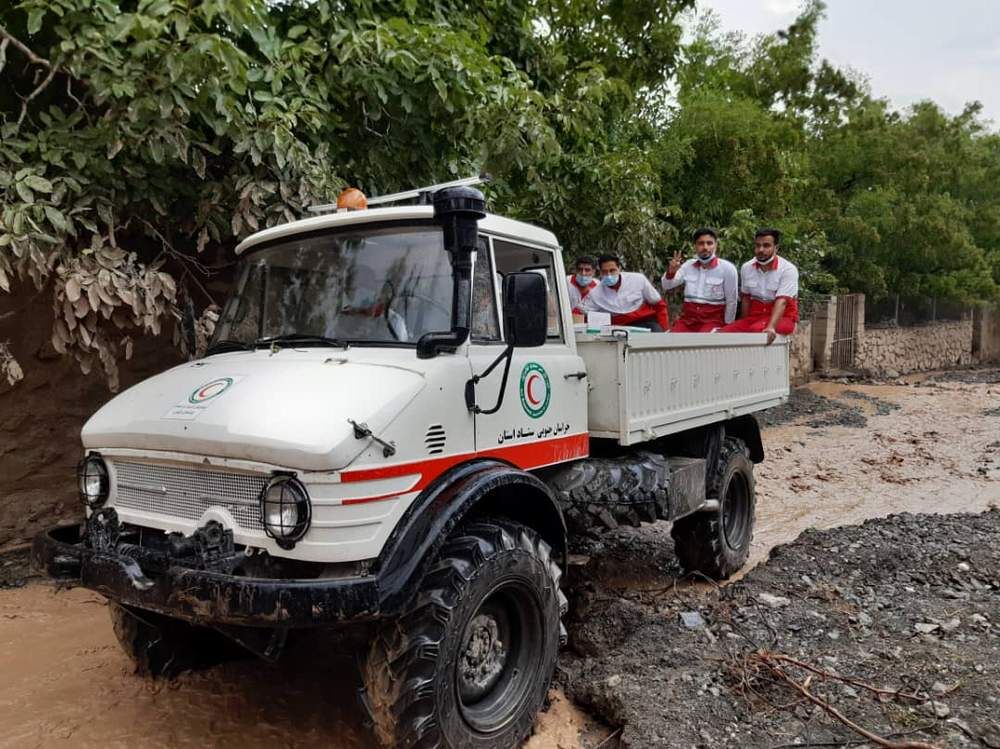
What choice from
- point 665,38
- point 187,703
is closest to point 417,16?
point 665,38

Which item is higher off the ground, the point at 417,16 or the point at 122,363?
the point at 417,16

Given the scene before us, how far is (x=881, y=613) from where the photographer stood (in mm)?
4418

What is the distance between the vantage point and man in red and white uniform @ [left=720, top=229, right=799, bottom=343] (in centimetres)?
645

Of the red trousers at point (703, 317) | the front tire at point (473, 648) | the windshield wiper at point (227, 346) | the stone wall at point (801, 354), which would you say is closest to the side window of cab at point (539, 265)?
the front tire at point (473, 648)

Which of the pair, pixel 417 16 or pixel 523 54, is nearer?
pixel 417 16

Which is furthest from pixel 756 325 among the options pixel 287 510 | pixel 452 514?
pixel 287 510

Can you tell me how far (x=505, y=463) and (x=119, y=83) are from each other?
298 centimetres

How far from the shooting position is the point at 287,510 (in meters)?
2.67

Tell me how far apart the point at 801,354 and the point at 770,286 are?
1093 cm

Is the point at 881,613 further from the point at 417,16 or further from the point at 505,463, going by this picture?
the point at 417,16

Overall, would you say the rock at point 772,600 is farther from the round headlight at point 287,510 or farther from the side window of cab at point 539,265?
the round headlight at point 287,510

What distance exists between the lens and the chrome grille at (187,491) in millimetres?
2801

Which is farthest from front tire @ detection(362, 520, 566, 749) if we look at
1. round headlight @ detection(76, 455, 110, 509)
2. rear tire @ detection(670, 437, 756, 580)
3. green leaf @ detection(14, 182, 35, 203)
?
green leaf @ detection(14, 182, 35, 203)

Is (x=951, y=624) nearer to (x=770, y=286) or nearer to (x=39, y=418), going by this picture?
(x=770, y=286)
